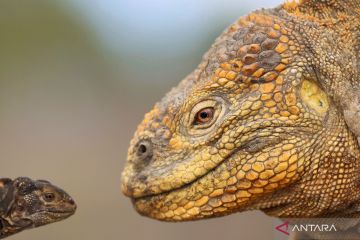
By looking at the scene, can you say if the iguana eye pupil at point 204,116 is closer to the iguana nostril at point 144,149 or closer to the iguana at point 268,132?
the iguana at point 268,132

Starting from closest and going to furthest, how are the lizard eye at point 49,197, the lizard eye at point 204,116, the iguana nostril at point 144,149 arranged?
the lizard eye at point 204,116
the iguana nostril at point 144,149
the lizard eye at point 49,197

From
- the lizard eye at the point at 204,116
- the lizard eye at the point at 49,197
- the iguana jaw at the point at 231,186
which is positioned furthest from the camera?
the lizard eye at the point at 49,197

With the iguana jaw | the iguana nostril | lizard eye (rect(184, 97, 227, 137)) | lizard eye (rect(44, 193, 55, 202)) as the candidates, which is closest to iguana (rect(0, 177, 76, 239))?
lizard eye (rect(44, 193, 55, 202))

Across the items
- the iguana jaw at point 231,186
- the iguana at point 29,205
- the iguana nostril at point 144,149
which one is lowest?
the iguana jaw at point 231,186

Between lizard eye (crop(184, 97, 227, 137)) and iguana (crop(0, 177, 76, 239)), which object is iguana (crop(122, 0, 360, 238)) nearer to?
lizard eye (crop(184, 97, 227, 137))

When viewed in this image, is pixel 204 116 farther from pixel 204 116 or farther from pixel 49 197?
pixel 49 197

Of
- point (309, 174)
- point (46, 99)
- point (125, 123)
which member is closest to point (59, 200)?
point (309, 174)

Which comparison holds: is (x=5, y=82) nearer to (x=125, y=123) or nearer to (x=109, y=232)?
(x=125, y=123)

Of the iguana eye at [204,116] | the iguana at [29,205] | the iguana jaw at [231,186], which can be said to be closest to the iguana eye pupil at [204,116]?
the iguana eye at [204,116]
